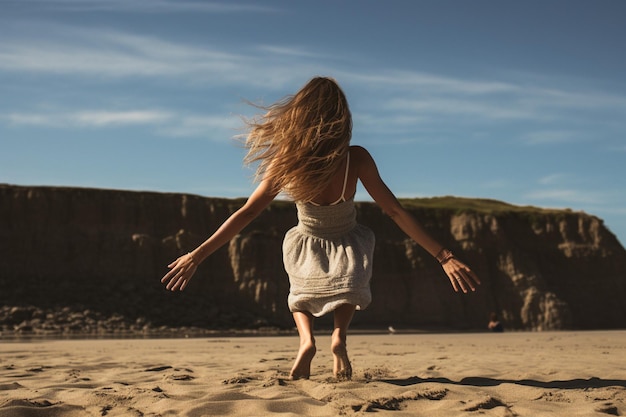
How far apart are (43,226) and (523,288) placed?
27.2m

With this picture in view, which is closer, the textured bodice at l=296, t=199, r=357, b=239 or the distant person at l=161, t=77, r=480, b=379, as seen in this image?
the distant person at l=161, t=77, r=480, b=379

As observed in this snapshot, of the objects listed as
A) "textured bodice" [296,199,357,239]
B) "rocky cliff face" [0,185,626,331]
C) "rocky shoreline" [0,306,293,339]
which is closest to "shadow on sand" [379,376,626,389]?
"textured bodice" [296,199,357,239]

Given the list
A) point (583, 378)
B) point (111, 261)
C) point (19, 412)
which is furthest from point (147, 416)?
point (111, 261)

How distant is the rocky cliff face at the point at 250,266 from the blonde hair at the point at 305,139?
93.7ft

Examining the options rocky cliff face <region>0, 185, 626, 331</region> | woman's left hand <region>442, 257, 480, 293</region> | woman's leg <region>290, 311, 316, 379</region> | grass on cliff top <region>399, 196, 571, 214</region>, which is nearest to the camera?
woman's left hand <region>442, 257, 480, 293</region>

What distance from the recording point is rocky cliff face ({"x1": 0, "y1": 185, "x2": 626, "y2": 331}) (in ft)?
118

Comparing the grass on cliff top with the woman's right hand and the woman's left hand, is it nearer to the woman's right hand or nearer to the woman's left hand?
the woman's left hand

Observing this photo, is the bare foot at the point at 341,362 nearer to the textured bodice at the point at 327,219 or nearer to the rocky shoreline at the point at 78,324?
the textured bodice at the point at 327,219

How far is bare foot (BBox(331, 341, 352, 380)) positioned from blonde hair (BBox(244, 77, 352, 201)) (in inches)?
42.9

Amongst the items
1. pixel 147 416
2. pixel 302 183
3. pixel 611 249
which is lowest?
pixel 147 416

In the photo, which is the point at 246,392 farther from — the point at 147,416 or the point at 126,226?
the point at 126,226

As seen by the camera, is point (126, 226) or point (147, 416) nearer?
point (147, 416)

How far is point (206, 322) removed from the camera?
117ft

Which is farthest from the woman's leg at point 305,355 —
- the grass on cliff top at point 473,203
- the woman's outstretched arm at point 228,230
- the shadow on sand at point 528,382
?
the grass on cliff top at point 473,203
